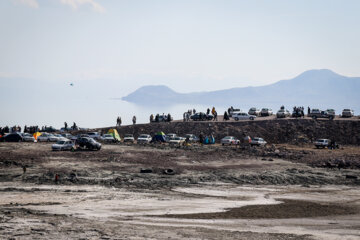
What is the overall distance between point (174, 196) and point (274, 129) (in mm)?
51737

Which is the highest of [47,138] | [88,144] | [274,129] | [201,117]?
[201,117]

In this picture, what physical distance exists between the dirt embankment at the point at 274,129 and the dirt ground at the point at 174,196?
25.2 m

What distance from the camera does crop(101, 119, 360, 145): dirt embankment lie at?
73.4 meters

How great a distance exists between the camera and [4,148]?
157 ft

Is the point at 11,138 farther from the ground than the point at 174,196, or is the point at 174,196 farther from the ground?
the point at 11,138

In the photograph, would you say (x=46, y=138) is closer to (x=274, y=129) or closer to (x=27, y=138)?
(x=27, y=138)

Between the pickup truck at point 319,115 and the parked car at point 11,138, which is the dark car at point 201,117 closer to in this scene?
Result: the pickup truck at point 319,115

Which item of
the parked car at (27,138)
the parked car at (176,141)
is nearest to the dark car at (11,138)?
the parked car at (27,138)

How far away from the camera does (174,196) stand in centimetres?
2750

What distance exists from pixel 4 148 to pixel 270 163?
Result: 89.6ft

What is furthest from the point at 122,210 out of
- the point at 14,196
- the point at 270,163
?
the point at 270,163

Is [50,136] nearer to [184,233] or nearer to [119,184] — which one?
[119,184]

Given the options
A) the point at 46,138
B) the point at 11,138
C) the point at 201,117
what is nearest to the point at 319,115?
the point at 201,117

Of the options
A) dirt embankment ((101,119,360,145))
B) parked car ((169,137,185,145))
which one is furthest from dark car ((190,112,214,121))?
parked car ((169,137,185,145))
